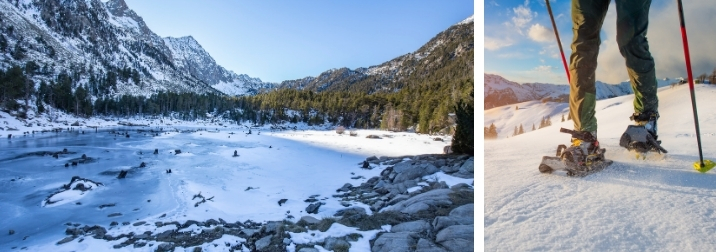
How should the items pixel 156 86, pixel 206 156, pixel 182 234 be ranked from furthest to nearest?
pixel 156 86, pixel 206 156, pixel 182 234

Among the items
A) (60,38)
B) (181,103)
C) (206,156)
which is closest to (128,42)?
(60,38)

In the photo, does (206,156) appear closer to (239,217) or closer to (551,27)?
(239,217)

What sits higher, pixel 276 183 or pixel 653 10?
pixel 653 10

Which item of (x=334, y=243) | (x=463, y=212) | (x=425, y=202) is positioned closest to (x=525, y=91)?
(x=334, y=243)

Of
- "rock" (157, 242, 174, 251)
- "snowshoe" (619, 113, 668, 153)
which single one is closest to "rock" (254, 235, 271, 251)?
"rock" (157, 242, 174, 251)

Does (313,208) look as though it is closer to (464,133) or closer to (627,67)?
(464,133)

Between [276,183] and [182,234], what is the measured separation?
15.3ft

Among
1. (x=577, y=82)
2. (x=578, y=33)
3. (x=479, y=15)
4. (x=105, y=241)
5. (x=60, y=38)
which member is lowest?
(x=105, y=241)

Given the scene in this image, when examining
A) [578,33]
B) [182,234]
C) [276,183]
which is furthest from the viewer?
[276,183]

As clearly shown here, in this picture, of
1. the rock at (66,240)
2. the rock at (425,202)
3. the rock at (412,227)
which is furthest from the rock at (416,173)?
the rock at (66,240)

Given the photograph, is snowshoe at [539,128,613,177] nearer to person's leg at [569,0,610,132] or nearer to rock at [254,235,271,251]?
person's leg at [569,0,610,132]

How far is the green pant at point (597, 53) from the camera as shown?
870 millimetres

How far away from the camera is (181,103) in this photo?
60.9m

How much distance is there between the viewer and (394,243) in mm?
3465
